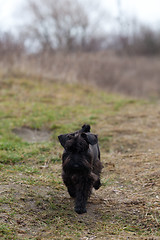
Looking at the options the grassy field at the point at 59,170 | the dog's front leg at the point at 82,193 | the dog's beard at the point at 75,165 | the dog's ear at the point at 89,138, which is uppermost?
the dog's ear at the point at 89,138

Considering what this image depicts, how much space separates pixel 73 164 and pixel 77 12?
24194 millimetres

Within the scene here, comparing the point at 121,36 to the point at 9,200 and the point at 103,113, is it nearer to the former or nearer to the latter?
the point at 103,113

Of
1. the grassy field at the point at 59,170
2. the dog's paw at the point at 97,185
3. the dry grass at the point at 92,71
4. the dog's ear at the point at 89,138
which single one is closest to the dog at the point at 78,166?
the dog's ear at the point at 89,138

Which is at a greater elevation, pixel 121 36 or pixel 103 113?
pixel 121 36

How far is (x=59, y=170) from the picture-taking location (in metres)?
6.74

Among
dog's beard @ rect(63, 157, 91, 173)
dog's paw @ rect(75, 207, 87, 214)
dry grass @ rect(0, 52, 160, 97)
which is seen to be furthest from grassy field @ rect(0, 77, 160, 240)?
dry grass @ rect(0, 52, 160, 97)

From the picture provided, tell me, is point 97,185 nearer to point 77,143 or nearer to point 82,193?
point 82,193

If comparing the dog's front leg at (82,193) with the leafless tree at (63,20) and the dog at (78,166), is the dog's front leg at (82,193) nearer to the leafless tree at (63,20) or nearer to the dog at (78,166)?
the dog at (78,166)

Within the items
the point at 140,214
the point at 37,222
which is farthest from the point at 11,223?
the point at 140,214

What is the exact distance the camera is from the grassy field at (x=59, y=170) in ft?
14.3

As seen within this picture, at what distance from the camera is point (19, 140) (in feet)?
29.1

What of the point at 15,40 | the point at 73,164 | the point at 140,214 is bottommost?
the point at 140,214

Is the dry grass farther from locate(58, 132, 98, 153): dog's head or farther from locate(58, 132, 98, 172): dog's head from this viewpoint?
locate(58, 132, 98, 172): dog's head

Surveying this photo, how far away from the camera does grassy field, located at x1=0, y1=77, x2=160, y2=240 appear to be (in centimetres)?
436
